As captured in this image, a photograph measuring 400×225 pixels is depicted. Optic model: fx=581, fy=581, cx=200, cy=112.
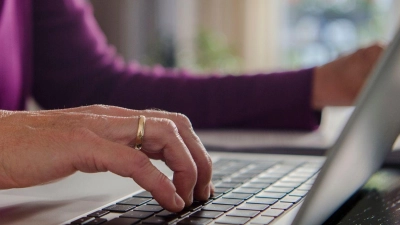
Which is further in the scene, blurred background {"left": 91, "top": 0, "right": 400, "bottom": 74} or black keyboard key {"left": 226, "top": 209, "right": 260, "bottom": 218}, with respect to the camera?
blurred background {"left": 91, "top": 0, "right": 400, "bottom": 74}

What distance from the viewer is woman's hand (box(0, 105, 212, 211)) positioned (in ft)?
1.56

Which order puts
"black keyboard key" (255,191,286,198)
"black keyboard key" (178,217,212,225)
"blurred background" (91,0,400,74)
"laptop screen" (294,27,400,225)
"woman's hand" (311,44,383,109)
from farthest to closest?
1. "blurred background" (91,0,400,74)
2. "woman's hand" (311,44,383,109)
3. "black keyboard key" (255,191,286,198)
4. "black keyboard key" (178,217,212,225)
5. "laptop screen" (294,27,400,225)

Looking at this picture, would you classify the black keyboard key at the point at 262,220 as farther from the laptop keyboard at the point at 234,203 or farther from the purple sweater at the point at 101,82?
the purple sweater at the point at 101,82

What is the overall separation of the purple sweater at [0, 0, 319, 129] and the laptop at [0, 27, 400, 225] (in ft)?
1.08

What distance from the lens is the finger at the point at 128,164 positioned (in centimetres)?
47

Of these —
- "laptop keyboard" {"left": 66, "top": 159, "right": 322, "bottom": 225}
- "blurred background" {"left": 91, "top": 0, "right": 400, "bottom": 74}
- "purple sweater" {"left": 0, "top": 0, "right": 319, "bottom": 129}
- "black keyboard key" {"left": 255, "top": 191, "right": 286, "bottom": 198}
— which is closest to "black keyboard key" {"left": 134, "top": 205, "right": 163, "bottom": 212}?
"laptop keyboard" {"left": 66, "top": 159, "right": 322, "bottom": 225}

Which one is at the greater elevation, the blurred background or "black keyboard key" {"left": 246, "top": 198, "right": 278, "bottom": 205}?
the blurred background

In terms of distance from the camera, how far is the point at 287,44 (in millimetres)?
4613

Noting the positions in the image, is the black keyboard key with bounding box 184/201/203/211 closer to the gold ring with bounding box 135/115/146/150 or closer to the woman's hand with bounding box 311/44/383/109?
the gold ring with bounding box 135/115/146/150

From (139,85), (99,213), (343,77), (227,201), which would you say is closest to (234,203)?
(227,201)

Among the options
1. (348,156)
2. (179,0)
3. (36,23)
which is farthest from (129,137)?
(179,0)

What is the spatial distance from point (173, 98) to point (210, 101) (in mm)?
75

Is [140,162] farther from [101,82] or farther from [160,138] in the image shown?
[101,82]

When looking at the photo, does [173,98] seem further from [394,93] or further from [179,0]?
[179,0]
